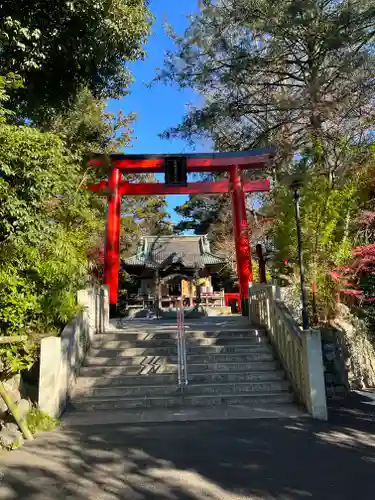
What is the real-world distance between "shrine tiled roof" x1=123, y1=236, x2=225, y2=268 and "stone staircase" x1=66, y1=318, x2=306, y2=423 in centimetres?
1257

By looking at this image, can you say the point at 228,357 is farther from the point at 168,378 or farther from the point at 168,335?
the point at 168,335

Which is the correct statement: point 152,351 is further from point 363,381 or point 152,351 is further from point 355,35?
point 355,35

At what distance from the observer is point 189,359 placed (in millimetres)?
6770

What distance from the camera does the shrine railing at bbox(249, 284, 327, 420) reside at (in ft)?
→ 17.0

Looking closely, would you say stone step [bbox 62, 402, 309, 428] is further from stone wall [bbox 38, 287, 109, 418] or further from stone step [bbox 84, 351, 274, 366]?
stone step [bbox 84, 351, 274, 366]

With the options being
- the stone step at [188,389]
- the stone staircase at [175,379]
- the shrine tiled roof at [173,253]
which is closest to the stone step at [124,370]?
the stone staircase at [175,379]

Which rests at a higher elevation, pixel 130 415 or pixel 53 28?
pixel 53 28

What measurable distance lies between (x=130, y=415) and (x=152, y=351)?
165 cm

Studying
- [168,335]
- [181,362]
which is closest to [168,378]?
[181,362]

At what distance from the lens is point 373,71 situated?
9609mm

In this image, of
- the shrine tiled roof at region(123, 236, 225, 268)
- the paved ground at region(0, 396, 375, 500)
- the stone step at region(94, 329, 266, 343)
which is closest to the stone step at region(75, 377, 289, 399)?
the paved ground at region(0, 396, 375, 500)

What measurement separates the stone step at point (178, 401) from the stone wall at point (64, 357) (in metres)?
0.38

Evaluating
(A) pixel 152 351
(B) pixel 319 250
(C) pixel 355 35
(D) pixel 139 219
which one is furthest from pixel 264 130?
(D) pixel 139 219

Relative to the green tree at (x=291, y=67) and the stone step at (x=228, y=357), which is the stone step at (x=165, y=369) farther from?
the green tree at (x=291, y=67)
